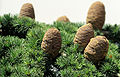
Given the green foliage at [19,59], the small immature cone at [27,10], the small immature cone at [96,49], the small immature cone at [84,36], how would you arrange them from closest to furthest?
the green foliage at [19,59], the small immature cone at [96,49], the small immature cone at [84,36], the small immature cone at [27,10]

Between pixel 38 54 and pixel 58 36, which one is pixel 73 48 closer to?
pixel 58 36

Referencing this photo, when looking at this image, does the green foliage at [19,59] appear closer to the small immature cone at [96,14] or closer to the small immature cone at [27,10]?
the small immature cone at [27,10]

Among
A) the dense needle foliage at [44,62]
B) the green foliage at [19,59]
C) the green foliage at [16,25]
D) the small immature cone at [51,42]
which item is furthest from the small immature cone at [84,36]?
the green foliage at [16,25]

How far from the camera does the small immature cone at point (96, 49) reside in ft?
11.4

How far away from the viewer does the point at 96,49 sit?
3.50m

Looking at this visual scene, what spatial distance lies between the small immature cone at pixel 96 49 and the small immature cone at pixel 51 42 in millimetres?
552

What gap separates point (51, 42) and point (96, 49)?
2.71 ft

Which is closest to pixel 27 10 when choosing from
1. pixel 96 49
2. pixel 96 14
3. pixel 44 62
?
pixel 96 14

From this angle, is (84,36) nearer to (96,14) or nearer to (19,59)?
(19,59)

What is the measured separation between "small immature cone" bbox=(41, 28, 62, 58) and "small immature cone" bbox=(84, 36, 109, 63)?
55 cm

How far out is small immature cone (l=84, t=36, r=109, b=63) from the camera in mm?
3487

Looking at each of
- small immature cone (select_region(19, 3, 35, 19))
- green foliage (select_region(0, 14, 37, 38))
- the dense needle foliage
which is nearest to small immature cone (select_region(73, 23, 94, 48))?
the dense needle foliage

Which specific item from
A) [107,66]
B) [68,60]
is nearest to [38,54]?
[68,60]

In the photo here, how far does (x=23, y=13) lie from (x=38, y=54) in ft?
7.01
